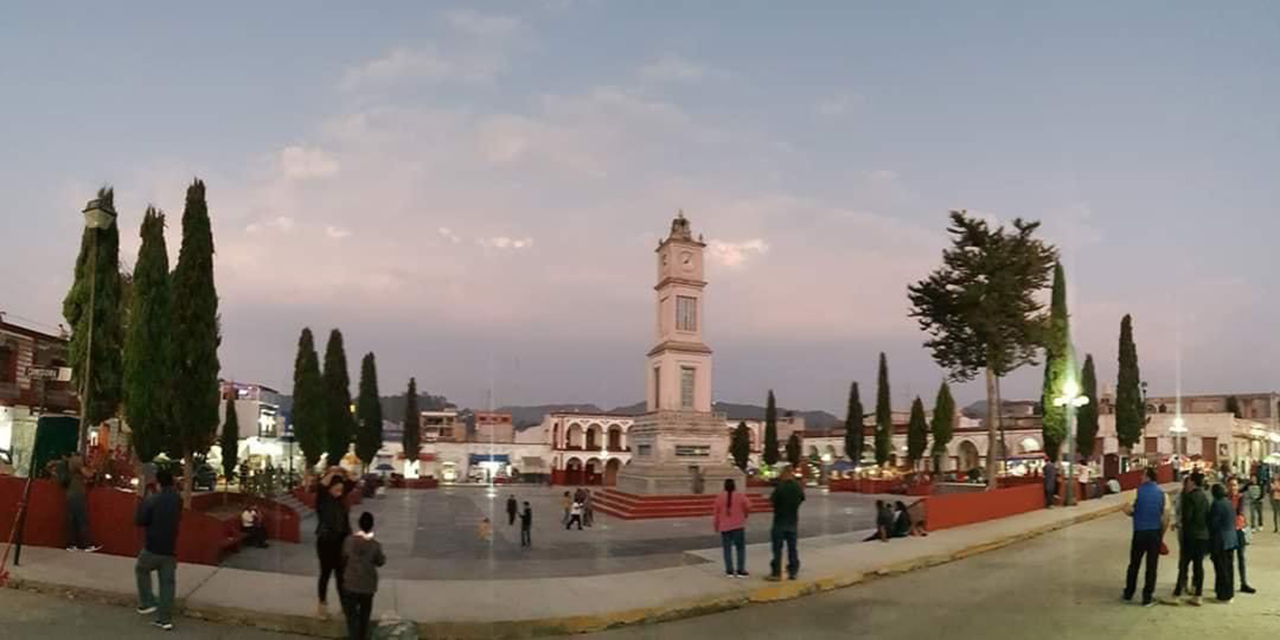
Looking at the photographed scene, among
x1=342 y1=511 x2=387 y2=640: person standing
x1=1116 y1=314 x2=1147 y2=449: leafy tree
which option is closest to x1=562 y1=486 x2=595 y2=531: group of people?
x1=342 y1=511 x2=387 y2=640: person standing

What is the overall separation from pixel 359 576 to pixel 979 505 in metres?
17.3

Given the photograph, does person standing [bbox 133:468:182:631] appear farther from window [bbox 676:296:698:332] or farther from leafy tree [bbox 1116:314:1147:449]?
leafy tree [bbox 1116:314:1147:449]

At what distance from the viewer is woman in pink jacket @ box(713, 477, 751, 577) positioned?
13.5 m

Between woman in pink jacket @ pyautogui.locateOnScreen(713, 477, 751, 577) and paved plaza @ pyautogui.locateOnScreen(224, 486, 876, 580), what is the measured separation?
2086 mm

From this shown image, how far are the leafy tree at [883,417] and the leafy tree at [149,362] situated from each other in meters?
51.3

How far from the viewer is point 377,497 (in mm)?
45156

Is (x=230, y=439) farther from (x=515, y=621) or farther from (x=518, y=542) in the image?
(x=515, y=621)

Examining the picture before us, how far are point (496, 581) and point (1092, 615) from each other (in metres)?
8.37

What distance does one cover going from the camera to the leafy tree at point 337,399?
48.7m

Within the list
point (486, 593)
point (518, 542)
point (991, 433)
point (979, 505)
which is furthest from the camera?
point (991, 433)

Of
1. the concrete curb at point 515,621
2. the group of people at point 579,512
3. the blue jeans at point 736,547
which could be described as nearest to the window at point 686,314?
the group of people at point 579,512

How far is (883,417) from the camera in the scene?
63.3 meters

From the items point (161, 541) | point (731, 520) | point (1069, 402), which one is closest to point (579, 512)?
point (731, 520)

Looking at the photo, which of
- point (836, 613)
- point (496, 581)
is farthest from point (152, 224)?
point (836, 613)
